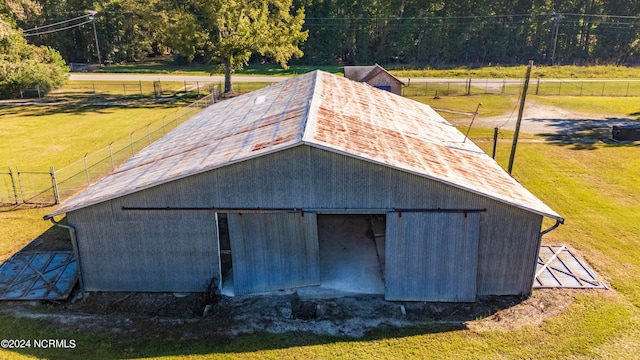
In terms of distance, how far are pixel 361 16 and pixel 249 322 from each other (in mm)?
70998

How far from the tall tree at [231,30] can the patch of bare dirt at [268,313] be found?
33.8 meters

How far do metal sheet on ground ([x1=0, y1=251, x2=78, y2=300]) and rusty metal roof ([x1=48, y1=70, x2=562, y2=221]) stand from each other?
230 centimetres

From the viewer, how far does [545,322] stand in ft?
39.6

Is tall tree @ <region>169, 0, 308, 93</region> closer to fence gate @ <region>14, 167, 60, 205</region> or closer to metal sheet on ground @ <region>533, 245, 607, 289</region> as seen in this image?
fence gate @ <region>14, 167, 60, 205</region>

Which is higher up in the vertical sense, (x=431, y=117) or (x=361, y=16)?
(x=361, y=16)

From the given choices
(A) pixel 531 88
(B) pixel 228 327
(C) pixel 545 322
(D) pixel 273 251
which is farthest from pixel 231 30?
(C) pixel 545 322

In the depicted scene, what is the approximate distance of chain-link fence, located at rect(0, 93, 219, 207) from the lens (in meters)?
20.5

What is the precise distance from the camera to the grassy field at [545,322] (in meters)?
10.9

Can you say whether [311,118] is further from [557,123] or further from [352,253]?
[557,123]

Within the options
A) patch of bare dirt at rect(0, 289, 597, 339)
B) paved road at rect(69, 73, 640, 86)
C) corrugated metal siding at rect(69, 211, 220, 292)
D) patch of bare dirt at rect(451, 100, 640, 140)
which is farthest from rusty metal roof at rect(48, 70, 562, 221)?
paved road at rect(69, 73, 640, 86)

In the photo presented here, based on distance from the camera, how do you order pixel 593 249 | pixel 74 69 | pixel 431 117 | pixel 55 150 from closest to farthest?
pixel 593 249 < pixel 431 117 < pixel 55 150 < pixel 74 69

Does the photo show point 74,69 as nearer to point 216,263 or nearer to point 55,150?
point 55,150

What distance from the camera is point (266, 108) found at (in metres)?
19.4

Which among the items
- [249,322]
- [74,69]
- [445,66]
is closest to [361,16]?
[445,66]
